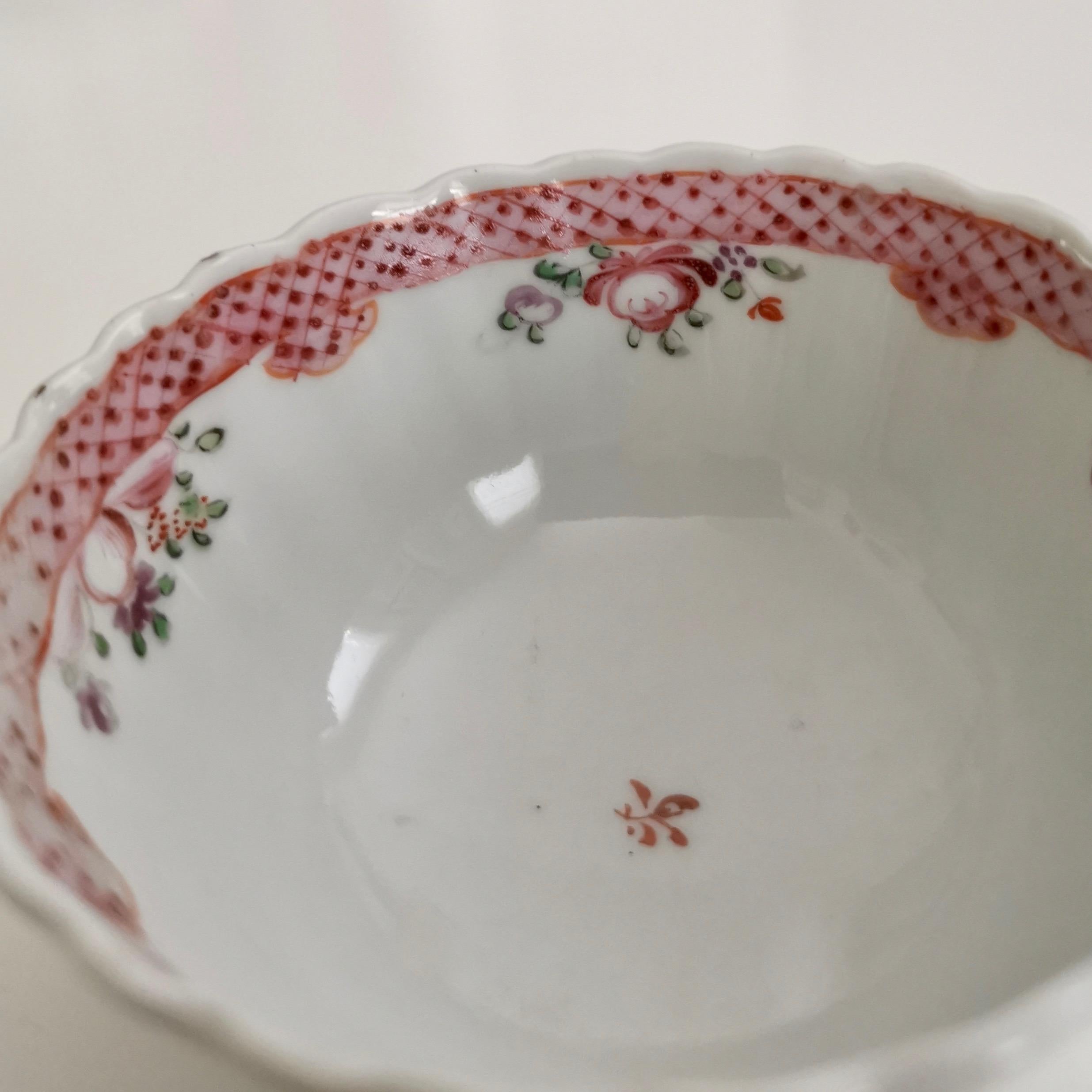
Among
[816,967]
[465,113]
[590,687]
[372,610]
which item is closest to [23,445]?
[372,610]

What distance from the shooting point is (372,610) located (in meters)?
0.77

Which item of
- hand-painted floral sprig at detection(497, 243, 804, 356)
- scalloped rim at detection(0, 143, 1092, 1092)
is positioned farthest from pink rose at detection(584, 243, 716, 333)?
scalloped rim at detection(0, 143, 1092, 1092)

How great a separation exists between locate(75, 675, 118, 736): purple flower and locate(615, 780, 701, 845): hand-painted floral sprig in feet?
0.99

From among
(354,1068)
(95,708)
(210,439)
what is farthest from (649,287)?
(354,1068)

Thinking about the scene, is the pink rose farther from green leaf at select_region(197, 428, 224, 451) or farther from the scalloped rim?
the scalloped rim

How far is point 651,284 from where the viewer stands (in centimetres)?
80

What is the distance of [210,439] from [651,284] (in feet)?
1.11

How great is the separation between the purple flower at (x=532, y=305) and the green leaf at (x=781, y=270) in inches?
6.1

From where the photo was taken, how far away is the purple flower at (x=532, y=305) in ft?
2.62

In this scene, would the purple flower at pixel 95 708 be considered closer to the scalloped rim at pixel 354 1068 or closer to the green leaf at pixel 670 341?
the scalloped rim at pixel 354 1068

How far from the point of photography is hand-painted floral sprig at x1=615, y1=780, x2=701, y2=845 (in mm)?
652

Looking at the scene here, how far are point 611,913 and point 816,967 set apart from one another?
12cm

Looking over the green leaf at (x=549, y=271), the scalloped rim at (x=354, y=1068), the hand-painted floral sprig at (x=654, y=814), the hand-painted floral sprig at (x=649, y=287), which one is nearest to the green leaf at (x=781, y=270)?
the hand-painted floral sprig at (x=649, y=287)

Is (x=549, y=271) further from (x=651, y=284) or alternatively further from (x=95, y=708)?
(x=95, y=708)
